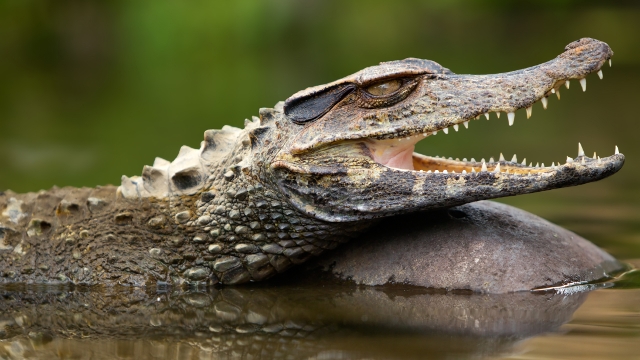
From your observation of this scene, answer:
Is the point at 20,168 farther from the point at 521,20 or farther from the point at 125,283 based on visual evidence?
the point at 521,20

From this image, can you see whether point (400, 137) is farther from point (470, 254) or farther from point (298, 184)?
point (470, 254)

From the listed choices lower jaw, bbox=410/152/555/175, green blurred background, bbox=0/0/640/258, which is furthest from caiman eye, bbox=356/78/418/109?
green blurred background, bbox=0/0/640/258

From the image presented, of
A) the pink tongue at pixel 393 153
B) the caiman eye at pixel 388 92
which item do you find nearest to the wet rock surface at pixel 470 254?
the pink tongue at pixel 393 153

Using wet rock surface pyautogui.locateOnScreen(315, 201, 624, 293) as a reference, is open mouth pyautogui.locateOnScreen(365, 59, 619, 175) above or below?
above

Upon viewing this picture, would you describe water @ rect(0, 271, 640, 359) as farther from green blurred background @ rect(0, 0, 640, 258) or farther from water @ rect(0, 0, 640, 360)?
green blurred background @ rect(0, 0, 640, 258)

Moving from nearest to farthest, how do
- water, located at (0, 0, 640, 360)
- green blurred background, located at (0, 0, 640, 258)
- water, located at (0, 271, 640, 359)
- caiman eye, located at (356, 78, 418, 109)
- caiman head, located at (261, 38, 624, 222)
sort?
1. water, located at (0, 271, 640, 359)
2. water, located at (0, 0, 640, 360)
3. caiman head, located at (261, 38, 624, 222)
4. caiman eye, located at (356, 78, 418, 109)
5. green blurred background, located at (0, 0, 640, 258)

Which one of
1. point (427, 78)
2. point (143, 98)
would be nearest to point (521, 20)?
point (143, 98)

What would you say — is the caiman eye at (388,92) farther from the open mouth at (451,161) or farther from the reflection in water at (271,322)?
the reflection in water at (271,322)
